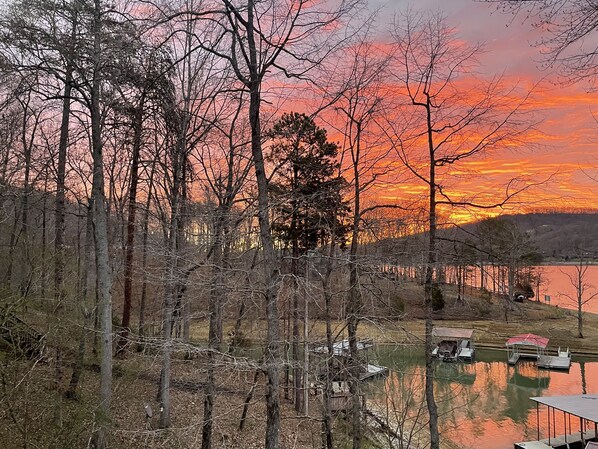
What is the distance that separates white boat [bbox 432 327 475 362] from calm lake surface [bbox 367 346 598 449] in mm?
544

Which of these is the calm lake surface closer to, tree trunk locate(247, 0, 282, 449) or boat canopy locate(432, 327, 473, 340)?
boat canopy locate(432, 327, 473, 340)

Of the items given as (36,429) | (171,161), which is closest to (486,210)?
(171,161)

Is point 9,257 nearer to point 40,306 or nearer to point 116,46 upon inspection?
point 40,306

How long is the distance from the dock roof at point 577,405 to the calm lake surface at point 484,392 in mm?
1667

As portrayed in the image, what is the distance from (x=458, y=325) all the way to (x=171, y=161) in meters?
31.8

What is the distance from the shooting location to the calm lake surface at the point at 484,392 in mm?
13891

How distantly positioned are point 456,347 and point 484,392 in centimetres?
915

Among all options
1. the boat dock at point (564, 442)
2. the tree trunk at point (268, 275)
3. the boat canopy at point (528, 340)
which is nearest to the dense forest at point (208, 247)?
the tree trunk at point (268, 275)

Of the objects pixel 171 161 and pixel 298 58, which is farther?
pixel 171 161

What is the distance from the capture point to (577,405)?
13148mm

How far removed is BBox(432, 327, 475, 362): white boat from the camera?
2719 centimetres

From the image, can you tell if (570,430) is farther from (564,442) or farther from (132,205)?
(132,205)

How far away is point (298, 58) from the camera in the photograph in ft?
15.7

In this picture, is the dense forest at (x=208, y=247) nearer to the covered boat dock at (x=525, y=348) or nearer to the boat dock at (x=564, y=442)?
the boat dock at (x=564, y=442)
